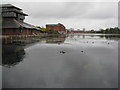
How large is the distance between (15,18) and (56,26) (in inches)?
3157

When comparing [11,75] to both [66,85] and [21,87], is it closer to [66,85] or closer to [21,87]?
[21,87]

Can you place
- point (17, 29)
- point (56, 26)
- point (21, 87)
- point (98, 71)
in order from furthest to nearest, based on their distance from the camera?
1. point (56, 26)
2. point (17, 29)
3. point (98, 71)
4. point (21, 87)

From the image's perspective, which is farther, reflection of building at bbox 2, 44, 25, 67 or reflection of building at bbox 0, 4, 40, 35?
reflection of building at bbox 0, 4, 40, 35

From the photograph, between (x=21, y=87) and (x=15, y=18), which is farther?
(x=15, y=18)

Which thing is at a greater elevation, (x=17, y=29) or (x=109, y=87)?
(x=17, y=29)

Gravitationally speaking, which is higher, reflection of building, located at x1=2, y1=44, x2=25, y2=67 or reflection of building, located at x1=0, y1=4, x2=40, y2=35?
reflection of building, located at x1=0, y1=4, x2=40, y2=35

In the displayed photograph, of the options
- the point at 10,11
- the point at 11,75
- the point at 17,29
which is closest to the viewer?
the point at 11,75

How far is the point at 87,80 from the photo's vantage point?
8367 mm

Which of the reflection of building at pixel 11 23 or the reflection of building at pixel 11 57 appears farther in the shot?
the reflection of building at pixel 11 23

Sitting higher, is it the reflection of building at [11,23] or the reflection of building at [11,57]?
the reflection of building at [11,23]

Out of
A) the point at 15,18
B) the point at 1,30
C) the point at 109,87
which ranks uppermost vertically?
the point at 15,18

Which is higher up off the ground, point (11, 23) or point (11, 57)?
point (11, 23)

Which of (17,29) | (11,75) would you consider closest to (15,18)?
(17,29)

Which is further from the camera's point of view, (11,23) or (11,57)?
(11,23)
